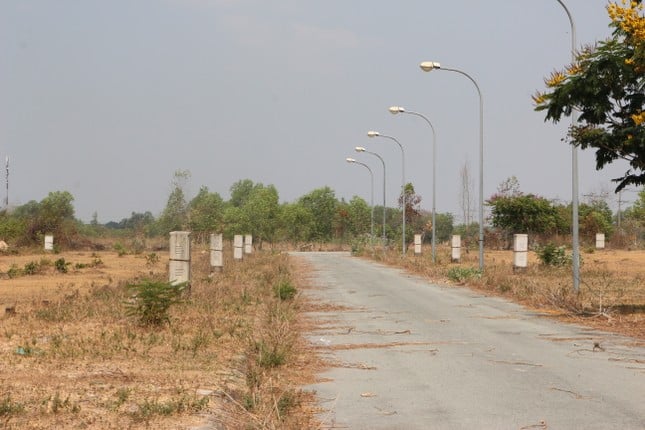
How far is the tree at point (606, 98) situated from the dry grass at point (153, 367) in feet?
21.0

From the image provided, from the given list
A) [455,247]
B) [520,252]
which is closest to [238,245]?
[455,247]

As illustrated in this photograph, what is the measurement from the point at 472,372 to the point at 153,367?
12.2 feet

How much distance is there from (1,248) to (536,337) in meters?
52.3

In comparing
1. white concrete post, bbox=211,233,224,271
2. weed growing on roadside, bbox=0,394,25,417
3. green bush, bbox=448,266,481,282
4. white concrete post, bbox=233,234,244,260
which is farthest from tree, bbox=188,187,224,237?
weed growing on roadside, bbox=0,394,25,417

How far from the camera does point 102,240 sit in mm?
82375

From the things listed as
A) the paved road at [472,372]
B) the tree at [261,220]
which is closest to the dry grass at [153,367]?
the paved road at [472,372]

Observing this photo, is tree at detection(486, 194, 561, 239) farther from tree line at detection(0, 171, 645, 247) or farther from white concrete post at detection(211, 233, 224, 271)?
white concrete post at detection(211, 233, 224, 271)

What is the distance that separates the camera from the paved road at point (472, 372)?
7.18m

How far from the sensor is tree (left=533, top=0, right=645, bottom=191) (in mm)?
14250

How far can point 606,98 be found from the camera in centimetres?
1506

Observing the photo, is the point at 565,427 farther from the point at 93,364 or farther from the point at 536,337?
the point at 536,337

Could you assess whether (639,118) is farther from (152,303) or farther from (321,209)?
(321,209)

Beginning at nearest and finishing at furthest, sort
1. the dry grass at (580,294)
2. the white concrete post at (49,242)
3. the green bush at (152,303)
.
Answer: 1. the green bush at (152,303)
2. the dry grass at (580,294)
3. the white concrete post at (49,242)

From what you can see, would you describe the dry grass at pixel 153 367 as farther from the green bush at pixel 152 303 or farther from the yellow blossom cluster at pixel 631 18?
the yellow blossom cluster at pixel 631 18
